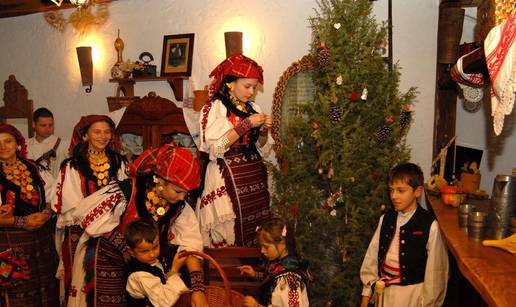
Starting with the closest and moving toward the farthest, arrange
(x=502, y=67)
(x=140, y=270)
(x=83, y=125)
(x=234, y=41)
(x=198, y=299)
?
(x=502, y=67)
(x=198, y=299)
(x=140, y=270)
(x=83, y=125)
(x=234, y=41)

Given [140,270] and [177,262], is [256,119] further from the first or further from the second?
[140,270]

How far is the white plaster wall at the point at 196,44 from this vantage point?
435 centimetres

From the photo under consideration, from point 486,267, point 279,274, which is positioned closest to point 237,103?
point 279,274

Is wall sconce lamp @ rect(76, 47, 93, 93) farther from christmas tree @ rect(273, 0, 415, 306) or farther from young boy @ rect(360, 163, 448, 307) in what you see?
young boy @ rect(360, 163, 448, 307)

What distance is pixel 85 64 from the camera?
5609 mm

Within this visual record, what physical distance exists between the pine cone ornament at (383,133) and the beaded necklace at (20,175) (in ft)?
8.75

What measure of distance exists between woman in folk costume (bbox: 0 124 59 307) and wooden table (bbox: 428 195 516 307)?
291 cm

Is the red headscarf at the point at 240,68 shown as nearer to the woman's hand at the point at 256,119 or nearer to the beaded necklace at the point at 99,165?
the woman's hand at the point at 256,119

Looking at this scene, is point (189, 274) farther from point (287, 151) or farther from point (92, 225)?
point (287, 151)

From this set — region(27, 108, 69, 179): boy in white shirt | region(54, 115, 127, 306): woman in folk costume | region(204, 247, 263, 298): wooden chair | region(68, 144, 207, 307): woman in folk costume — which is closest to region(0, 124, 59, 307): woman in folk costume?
region(54, 115, 127, 306): woman in folk costume

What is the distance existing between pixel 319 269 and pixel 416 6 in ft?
8.33

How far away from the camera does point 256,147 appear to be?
12.9 ft

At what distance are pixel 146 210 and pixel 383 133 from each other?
177cm

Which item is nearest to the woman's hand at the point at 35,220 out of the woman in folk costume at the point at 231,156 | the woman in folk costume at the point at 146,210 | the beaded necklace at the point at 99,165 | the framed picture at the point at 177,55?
the beaded necklace at the point at 99,165
